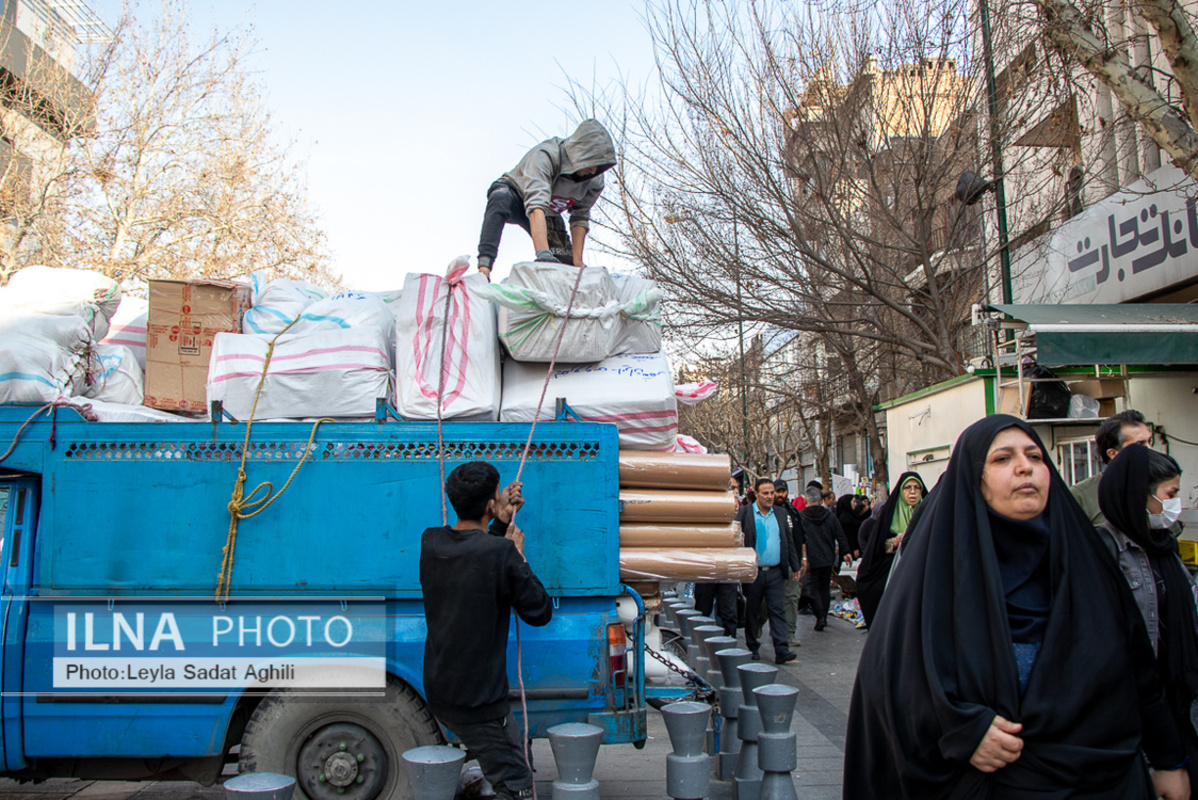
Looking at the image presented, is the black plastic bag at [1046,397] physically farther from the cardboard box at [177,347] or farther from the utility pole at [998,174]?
the cardboard box at [177,347]

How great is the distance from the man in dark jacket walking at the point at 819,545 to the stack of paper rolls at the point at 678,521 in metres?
7.06

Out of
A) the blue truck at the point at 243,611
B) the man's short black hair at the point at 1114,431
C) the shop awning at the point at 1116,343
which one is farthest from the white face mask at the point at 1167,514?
the shop awning at the point at 1116,343

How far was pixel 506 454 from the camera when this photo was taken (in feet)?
13.5

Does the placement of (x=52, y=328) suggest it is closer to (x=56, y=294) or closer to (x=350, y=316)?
(x=56, y=294)

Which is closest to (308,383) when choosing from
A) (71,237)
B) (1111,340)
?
(1111,340)

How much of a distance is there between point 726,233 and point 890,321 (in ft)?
13.4

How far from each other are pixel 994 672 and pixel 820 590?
9.99 meters

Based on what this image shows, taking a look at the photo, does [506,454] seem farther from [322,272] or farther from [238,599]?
[322,272]

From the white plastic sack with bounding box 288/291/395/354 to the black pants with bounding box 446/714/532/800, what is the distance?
1.96 metres

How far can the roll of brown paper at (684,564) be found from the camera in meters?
4.20

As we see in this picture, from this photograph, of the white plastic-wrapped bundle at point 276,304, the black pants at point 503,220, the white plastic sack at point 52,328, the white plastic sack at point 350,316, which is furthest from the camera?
the black pants at point 503,220

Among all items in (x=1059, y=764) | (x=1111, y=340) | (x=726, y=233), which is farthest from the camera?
(x=726, y=233)

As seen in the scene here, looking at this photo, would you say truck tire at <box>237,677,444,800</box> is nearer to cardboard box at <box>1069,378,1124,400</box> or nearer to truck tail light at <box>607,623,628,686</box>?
truck tail light at <box>607,623,628,686</box>

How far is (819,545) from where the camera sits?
1138 centimetres
